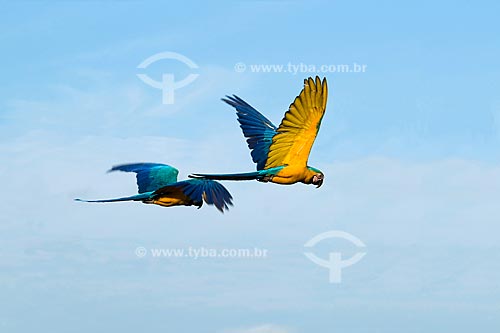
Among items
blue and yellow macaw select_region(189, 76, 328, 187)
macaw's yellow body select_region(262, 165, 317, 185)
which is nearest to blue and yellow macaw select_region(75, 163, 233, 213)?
blue and yellow macaw select_region(189, 76, 328, 187)

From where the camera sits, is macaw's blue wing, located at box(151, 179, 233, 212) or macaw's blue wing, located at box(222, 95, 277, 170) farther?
macaw's blue wing, located at box(222, 95, 277, 170)

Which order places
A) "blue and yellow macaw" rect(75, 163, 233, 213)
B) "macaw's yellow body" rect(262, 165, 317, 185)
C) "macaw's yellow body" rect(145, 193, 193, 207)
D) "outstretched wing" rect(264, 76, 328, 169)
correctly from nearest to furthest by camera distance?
"outstretched wing" rect(264, 76, 328, 169), "macaw's yellow body" rect(262, 165, 317, 185), "blue and yellow macaw" rect(75, 163, 233, 213), "macaw's yellow body" rect(145, 193, 193, 207)

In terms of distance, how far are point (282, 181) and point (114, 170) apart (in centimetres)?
475

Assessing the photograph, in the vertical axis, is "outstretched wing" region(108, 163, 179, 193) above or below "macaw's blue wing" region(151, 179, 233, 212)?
above

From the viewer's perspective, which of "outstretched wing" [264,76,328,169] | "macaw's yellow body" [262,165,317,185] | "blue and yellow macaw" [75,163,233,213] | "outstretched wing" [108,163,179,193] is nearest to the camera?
"outstretched wing" [264,76,328,169]

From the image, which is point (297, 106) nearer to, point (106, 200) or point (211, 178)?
point (211, 178)

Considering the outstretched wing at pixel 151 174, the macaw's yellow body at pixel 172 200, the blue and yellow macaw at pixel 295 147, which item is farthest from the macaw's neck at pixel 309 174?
the outstretched wing at pixel 151 174

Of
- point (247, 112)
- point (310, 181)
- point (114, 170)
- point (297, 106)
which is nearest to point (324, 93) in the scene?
point (297, 106)

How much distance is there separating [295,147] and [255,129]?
264cm

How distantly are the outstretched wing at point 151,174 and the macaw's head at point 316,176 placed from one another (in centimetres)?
346

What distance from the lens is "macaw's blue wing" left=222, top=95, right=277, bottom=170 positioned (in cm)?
2500

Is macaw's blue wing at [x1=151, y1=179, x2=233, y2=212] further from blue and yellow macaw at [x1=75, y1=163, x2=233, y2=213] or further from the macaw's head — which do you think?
the macaw's head

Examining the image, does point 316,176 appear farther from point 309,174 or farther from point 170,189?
point 170,189

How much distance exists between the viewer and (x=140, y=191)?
2581 cm
